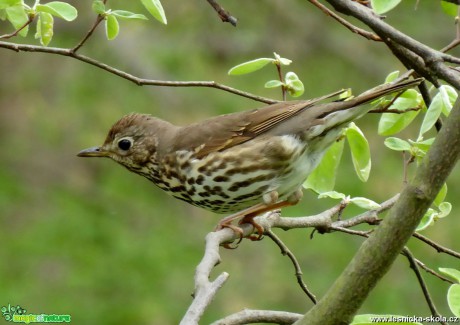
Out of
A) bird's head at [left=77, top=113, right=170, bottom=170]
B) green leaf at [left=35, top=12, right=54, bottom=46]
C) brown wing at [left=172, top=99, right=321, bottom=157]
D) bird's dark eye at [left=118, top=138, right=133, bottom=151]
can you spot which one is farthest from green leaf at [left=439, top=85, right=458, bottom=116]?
bird's dark eye at [left=118, top=138, right=133, bottom=151]

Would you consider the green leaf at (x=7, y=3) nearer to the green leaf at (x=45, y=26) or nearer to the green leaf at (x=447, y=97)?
the green leaf at (x=45, y=26)

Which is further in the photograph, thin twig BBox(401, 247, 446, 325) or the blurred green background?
the blurred green background

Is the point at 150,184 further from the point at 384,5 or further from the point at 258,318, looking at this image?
the point at 384,5

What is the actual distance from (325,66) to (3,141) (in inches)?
134

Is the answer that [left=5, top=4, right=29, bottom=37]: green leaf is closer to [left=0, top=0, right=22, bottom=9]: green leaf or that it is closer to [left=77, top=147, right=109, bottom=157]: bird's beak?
[left=0, top=0, right=22, bottom=9]: green leaf

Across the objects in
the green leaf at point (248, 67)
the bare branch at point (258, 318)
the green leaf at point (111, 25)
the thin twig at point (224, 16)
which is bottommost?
the bare branch at point (258, 318)

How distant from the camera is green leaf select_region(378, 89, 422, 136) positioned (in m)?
3.57

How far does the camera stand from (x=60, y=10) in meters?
3.39

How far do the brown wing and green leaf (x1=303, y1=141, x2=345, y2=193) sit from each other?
39 cm

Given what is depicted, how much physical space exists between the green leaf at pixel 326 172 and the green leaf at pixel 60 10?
1.26 metres

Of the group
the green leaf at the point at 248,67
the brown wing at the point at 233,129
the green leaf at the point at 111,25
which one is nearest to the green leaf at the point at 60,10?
the green leaf at the point at 111,25

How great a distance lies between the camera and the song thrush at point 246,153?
4.16 metres

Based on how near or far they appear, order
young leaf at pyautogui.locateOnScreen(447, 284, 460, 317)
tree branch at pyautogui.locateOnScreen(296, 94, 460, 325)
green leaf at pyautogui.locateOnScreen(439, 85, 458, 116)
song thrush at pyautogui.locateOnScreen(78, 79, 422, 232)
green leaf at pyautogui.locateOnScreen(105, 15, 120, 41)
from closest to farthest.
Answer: tree branch at pyautogui.locateOnScreen(296, 94, 460, 325)
young leaf at pyautogui.locateOnScreen(447, 284, 460, 317)
green leaf at pyautogui.locateOnScreen(439, 85, 458, 116)
green leaf at pyautogui.locateOnScreen(105, 15, 120, 41)
song thrush at pyautogui.locateOnScreen(78, 79, 422, 232)

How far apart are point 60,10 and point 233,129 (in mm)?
1359
